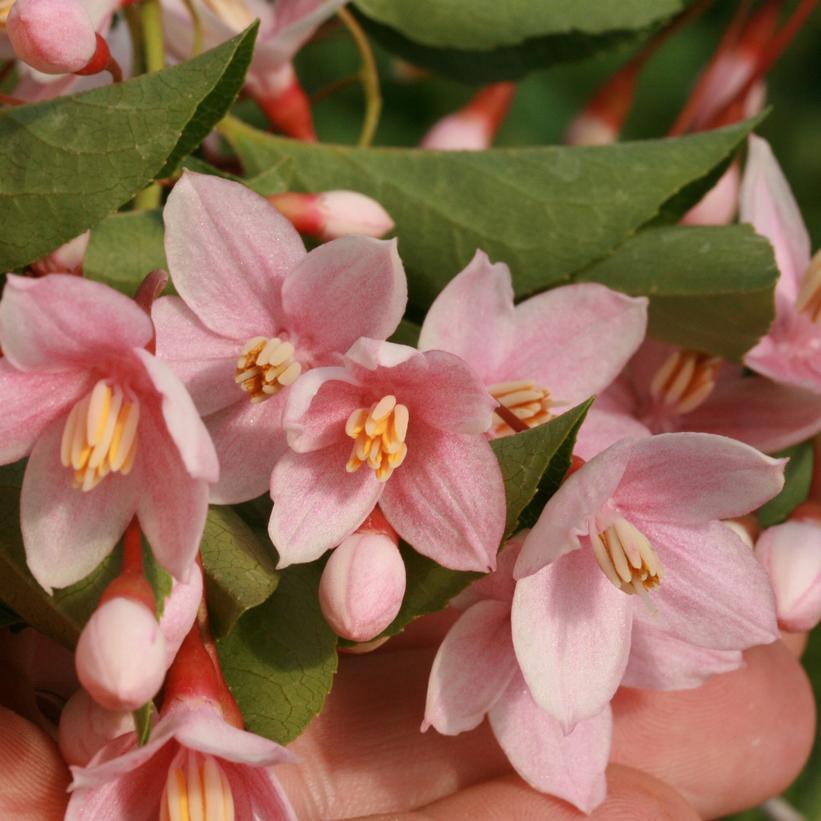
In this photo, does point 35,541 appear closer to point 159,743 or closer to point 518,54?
point 159,743

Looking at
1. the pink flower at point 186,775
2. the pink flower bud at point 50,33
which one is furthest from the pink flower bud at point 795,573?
the pink flower bud at point 50,33

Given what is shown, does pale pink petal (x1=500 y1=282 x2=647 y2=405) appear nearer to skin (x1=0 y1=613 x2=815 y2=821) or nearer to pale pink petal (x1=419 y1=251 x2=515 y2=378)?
pale pink petal (x1=419 y1=251 x2=515 y2=378)

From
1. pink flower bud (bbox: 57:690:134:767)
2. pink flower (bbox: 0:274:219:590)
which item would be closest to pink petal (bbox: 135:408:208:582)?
pink flower (bbox: 0:274:219:590)

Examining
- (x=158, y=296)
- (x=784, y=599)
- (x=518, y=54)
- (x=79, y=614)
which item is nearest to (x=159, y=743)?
(x=79, y=614)

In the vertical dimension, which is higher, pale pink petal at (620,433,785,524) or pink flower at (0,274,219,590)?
pink flower at (0,274,219,590)

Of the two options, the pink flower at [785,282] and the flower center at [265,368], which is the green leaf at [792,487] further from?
the flower center at [265,368]

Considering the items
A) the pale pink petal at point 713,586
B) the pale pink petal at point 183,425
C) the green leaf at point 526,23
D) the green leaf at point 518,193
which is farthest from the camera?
the green leaf at point 526,23
